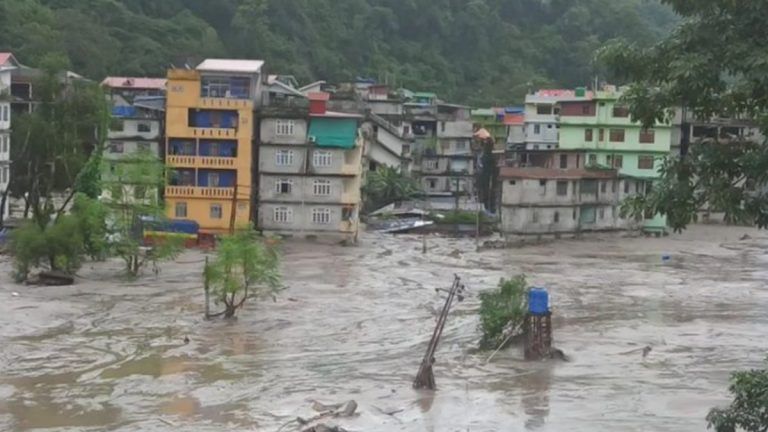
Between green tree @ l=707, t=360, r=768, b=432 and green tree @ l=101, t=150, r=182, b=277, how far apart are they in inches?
1136

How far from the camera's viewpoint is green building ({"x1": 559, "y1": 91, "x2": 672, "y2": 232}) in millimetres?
54719

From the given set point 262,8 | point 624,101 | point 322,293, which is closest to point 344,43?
point 262,8

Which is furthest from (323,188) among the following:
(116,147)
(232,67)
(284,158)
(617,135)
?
(617,135)

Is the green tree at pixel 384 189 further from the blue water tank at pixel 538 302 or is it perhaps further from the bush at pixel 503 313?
the blue water tank at pixel 538 302

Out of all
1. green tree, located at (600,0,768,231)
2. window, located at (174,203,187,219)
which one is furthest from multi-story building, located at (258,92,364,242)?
green tree, located at (600,0,768,231)

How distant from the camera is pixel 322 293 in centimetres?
3244

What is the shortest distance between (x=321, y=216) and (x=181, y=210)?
606cm

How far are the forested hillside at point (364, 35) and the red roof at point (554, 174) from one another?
24.3m

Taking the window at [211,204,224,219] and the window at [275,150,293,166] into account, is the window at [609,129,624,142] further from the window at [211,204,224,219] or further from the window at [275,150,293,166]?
the window at [211,204,224,219]

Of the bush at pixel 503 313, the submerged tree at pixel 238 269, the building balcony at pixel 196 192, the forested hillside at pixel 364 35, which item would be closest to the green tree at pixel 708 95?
the bush at pixel 503 313

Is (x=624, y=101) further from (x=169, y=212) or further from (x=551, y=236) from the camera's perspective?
(x=551, y=236)

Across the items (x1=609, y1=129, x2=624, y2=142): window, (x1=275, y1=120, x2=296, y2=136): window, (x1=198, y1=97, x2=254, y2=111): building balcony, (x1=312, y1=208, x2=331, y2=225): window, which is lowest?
(x1=312, y1=208, x2=331, y2=225): window

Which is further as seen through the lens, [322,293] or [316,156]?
[316,156]

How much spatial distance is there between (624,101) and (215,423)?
10.9 metres
